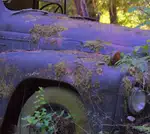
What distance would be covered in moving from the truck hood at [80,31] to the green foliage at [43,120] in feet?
2.83

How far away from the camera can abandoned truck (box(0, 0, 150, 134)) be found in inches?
144

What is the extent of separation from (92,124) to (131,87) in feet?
1.60

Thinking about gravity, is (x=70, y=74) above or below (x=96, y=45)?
below

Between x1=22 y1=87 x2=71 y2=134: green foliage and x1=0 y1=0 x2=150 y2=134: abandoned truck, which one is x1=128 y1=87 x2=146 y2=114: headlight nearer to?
x1=0 y1=0 x2=150 y2=134: abandoned truck

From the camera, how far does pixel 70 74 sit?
3.78m

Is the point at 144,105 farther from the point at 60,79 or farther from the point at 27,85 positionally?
the point at 27,85

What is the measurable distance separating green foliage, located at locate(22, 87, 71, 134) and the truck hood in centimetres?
86

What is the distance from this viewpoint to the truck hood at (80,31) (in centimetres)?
439

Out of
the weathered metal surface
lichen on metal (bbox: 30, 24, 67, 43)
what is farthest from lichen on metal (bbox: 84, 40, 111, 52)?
lichen on metal (bbox: 30, 24, 67, 43)

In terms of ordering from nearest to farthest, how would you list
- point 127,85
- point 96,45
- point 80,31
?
point 127,85 < point 96,45 < point 80,31

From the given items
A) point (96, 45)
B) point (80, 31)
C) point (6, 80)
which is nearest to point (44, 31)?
point (80, 31)

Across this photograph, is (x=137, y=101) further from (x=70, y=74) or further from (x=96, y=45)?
(x=96, y=45)

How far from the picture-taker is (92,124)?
369 centimetres

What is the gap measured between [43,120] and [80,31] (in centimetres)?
136
